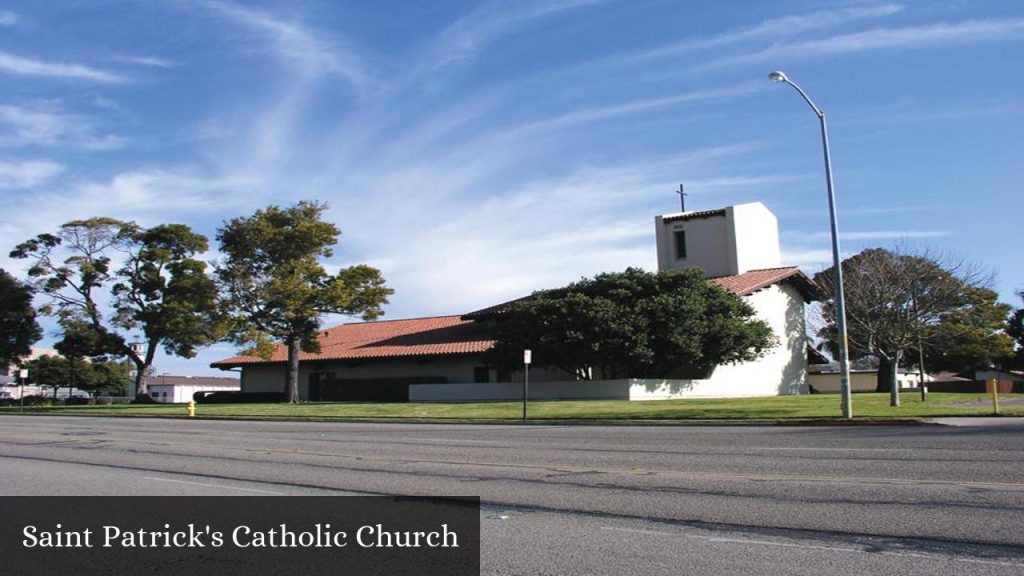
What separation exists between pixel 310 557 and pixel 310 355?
46.8 meters

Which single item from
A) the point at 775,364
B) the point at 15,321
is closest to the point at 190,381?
the point at 15,321

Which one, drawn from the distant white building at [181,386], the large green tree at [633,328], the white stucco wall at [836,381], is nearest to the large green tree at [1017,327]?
the white stucco wall at [836,381]

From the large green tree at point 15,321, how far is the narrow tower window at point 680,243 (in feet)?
138

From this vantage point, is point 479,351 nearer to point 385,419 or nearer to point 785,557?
point 385,419

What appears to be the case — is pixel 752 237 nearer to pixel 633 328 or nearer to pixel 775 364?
pixel 775 364

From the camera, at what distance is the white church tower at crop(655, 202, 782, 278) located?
47.2 metres

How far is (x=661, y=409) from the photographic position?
88.5 ft

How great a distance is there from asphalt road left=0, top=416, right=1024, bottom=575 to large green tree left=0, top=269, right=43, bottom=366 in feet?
138

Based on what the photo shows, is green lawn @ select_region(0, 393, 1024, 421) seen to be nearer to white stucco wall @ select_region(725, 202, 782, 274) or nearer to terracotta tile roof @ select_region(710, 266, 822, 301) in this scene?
terracotta tile roof @ select_region(710, 266, 822, 301)

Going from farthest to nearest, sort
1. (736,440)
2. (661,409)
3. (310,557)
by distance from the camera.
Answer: (661,409)
(736,440)
(310,557)

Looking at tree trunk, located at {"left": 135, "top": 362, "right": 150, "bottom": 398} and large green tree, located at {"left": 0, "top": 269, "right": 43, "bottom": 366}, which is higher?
large green tree, located at {"left": 0, "top": 269, "right": 43, "bottom": 366}

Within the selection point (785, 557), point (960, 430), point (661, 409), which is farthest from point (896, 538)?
point (661, 409)

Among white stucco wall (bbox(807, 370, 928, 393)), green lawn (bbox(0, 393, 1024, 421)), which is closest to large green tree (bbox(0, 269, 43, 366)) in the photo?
green lawn (bbox(0, 393, 1024, 421))

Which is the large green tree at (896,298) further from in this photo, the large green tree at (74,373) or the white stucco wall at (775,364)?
the large green tree at (74,373)
